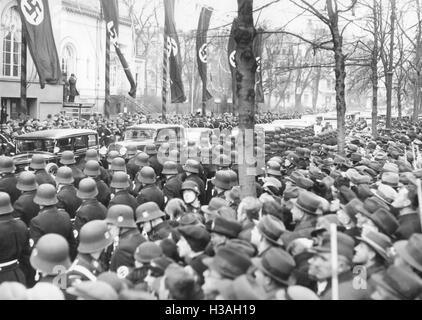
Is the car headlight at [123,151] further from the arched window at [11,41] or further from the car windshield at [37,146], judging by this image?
the arched window at [11,41]

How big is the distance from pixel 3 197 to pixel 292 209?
3266 millimetres

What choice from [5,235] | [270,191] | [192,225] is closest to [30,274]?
[5,235]

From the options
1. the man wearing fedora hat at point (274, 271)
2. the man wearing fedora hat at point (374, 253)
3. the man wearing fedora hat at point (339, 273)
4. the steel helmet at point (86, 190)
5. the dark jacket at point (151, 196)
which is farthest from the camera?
the dark jacket at point (151, 196)

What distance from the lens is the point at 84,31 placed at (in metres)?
37.7

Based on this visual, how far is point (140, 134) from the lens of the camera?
1595 centimetres

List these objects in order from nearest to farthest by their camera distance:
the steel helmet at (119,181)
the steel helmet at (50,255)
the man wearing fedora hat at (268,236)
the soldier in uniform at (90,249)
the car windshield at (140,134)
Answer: the steel helmet at (50,255), the man wearing fedora hat at (268,236), the soldier in uniform at (90,249), the steel helmet at (119,181), the car windshield at (140,134)

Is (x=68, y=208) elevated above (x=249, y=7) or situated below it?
below

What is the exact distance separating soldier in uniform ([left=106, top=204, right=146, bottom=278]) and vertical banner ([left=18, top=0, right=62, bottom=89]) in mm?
12310

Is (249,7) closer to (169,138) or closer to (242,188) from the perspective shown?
(242,188)

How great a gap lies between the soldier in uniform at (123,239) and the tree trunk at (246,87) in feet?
7.90

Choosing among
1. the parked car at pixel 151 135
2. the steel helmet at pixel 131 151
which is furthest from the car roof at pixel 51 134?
the parked car at pixel 151 135

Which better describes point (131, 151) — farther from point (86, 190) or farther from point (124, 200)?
point (86, 190)

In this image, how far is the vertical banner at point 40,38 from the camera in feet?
54.4

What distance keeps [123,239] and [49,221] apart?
1.24 m
